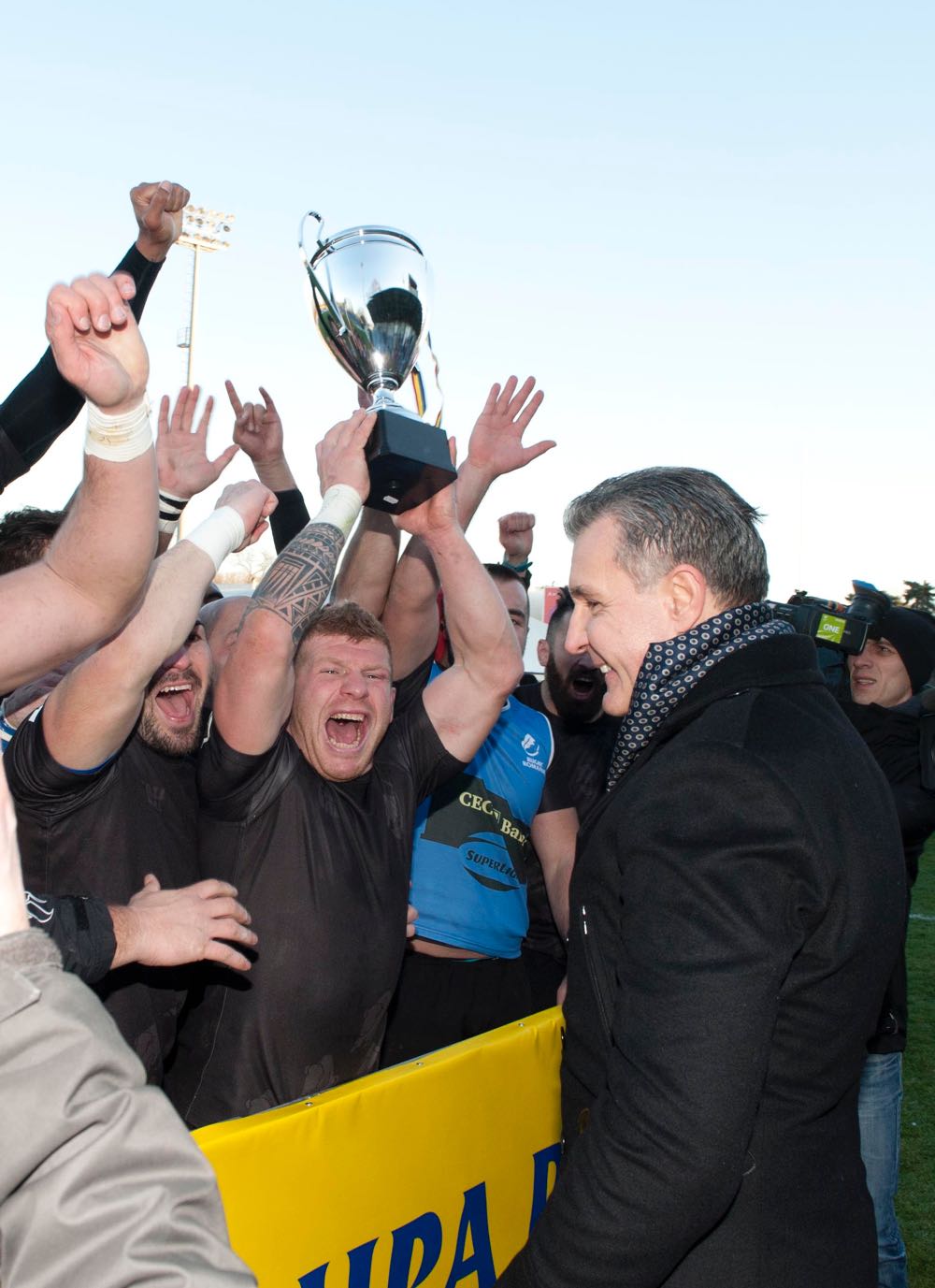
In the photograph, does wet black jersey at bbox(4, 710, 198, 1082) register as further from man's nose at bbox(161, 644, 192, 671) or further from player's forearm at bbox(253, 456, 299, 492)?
player's forearm at bbox(253, 456, 299, 492)

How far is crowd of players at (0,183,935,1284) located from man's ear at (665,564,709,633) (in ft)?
0.94

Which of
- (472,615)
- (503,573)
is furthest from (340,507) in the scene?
(503,573)

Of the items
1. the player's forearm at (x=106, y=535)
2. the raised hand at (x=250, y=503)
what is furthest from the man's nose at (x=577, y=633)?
the raised hand at (x=250, y=503)

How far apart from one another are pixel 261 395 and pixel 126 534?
219 cm

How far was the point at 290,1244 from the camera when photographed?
2.26m

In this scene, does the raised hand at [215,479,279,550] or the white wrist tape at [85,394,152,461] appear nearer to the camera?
the white wrist tape at [85,394,152,461]

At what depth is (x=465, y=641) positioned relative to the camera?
10.3ft

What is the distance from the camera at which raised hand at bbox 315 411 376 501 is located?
2.86 m

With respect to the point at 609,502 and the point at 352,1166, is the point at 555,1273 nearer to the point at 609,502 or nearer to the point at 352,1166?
the point at 352,1166

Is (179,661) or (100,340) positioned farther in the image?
(179,661)

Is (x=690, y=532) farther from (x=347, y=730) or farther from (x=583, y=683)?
(x=583, y=683)

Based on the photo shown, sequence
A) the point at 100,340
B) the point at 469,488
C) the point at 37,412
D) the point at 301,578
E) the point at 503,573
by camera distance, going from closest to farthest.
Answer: the point at 100,340
the point at 37,412
the point at 301,578
the point at 469,488
the point at 503,573

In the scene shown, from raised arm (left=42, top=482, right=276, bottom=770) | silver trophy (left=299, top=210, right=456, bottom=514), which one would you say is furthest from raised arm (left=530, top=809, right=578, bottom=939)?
raised arm (left=42, top=482, right=276, bottom=770)

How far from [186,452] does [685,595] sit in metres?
1.94
